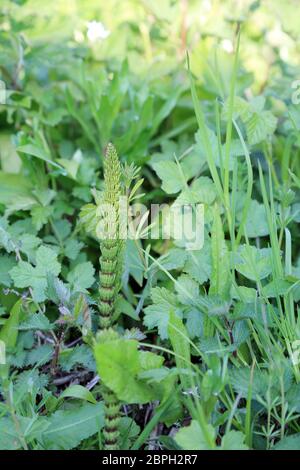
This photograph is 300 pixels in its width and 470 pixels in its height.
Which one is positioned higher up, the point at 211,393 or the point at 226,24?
the point at 226,24

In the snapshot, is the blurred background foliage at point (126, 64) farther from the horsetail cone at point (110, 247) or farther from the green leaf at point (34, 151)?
the horsetail cone at point (110, 247)

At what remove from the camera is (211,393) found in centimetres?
126

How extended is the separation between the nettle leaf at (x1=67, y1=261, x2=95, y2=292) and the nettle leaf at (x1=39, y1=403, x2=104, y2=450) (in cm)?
29

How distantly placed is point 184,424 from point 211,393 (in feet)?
0.59

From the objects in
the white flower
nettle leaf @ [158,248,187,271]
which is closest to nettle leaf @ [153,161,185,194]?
nettle leaf @ [158,248,187,271]

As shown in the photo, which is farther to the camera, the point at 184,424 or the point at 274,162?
the point at 274,162

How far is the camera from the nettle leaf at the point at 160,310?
4.82 feet

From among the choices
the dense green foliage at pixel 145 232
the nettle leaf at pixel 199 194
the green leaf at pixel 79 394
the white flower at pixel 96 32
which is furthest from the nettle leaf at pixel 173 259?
the white flower at pixel 96 32

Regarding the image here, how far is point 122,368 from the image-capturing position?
→ 4.11ft

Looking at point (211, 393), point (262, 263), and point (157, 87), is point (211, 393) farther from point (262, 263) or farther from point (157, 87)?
point (157, 87)

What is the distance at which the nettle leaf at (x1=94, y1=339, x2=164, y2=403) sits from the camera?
123 centimetres

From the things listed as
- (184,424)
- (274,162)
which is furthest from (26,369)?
(274,162)

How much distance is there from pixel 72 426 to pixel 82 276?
0.38m

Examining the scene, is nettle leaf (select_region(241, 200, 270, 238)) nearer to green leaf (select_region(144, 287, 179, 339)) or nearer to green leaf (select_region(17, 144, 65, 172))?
green leaf (select_region(144, 287, 179, 339))
